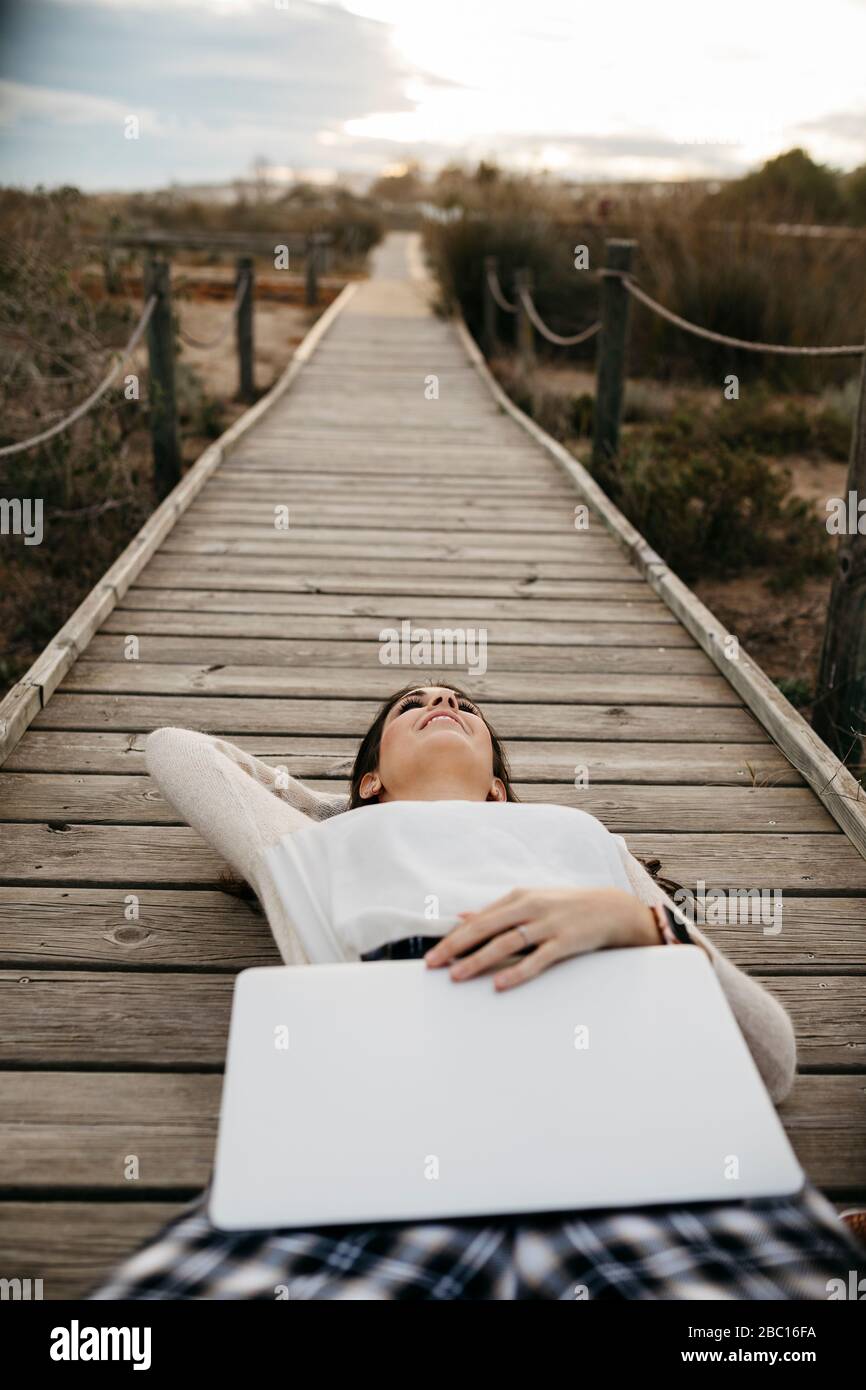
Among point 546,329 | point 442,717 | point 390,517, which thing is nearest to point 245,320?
point 546,329

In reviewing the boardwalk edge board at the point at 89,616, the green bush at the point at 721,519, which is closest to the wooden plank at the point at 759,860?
the boardwalk edge board at the point at 89,616

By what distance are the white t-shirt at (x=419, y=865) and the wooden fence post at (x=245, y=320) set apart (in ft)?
24.4

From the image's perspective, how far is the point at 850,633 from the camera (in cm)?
312

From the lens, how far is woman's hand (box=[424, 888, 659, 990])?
150 cm

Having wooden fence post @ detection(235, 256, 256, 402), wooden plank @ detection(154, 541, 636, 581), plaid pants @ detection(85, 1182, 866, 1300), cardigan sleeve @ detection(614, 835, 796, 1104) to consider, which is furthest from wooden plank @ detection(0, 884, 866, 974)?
wooden fence post @ detection(235, 256, 256, 402)

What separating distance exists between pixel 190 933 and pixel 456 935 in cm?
78

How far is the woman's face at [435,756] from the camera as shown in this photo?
2.01 meters

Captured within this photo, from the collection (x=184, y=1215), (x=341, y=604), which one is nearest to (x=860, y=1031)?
(x=184, y=1215)

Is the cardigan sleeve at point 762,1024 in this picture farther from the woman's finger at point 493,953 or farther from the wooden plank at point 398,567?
the wooden plank at point 398,567

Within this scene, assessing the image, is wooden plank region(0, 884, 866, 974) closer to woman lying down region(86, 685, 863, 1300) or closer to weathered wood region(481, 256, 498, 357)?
woman lying down region(86, 685, 863, 1300)

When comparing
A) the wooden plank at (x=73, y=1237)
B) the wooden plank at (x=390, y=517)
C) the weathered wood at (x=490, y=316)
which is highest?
the weathered wood at (x=490, y=316)

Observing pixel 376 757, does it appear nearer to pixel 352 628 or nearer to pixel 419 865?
pixel 419 865

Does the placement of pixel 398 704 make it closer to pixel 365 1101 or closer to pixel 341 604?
pixel 365 1101

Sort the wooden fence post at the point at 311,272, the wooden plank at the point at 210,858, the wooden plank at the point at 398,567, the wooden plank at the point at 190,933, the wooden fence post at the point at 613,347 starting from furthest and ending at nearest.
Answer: the wooden fence post at the point at 311,272, the wooden fence post at the point at 613,347, the wooden plank at the point at 398,567, the wooden plank at the point at 210,858, the wooden plank at the point at 190,933
